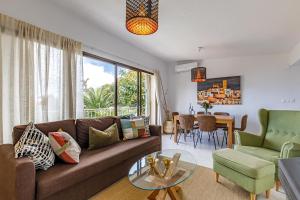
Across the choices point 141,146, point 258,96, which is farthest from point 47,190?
point 258,96

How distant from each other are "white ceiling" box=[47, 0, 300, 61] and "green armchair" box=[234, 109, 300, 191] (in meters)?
1.56

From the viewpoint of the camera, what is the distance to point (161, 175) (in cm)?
181

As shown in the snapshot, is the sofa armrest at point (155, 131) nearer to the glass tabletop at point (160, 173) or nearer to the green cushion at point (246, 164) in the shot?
the glass tabletop at point (160, 173)

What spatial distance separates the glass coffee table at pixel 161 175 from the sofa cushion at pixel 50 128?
1.11 m

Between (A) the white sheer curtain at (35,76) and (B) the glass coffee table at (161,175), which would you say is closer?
(B) the glass coffee table at (161,175)

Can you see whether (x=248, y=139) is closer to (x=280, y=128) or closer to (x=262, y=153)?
(x=262, y=153)

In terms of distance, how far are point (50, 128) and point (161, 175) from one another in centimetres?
149

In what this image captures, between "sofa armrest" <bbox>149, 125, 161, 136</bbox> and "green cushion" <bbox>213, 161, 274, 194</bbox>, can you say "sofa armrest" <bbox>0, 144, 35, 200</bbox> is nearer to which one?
"green cushion" <bbox>213, 161, 274, 194</bbox>

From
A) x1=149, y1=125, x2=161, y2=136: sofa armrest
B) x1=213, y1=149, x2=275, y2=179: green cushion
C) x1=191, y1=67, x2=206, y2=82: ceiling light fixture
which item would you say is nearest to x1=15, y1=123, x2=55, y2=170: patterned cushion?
x1=149, y1=125, x2=161, y2=136: sofa armrest

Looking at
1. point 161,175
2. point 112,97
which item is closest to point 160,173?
point 161,175

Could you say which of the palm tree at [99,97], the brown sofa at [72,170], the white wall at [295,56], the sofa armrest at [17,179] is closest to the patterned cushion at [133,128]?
the brown sofa at [72,170]

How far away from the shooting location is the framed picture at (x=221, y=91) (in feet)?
17.6

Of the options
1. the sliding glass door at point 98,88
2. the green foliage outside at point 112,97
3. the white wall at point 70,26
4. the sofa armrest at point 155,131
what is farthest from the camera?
the green foliage outside at point 112,97

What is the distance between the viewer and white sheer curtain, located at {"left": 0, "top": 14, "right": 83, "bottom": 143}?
216cm
